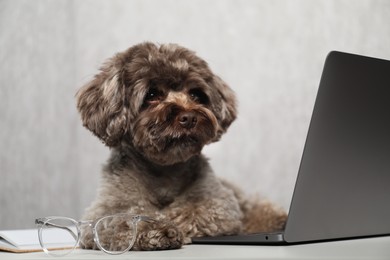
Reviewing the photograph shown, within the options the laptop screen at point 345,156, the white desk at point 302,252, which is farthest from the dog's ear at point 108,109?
the laptop screen at point 345,156

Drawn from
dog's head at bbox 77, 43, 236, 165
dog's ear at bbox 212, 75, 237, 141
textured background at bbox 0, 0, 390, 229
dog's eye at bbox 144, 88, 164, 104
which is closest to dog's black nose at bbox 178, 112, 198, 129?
dog's head at bbox 77, 43, 236, 165

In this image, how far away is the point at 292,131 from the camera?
146 inches

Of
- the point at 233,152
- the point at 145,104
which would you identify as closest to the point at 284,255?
the point at 145,104

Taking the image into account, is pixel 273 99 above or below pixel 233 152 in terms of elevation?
above

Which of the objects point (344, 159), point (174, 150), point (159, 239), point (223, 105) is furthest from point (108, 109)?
point (344, 159)

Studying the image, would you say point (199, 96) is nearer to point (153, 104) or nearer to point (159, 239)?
point (153, 104)

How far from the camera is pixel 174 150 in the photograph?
198cm

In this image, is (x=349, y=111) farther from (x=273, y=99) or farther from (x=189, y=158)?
(x=273, y=99)

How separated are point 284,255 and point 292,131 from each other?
2529mm

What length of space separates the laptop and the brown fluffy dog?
491 millimetres

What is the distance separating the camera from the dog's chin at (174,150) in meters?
1.98

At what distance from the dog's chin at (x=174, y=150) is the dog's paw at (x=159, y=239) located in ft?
1.23

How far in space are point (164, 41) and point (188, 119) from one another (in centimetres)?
180

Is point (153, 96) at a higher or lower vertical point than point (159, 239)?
higher
